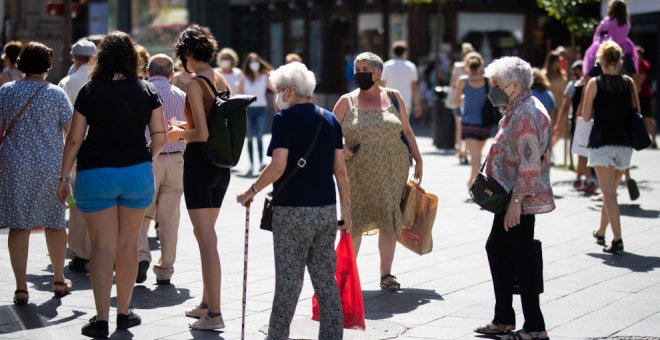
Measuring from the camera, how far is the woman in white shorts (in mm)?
10625

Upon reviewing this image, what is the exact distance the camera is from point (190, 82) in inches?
298

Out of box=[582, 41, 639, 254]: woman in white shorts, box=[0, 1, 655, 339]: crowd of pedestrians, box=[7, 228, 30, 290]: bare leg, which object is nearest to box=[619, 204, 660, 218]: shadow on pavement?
box=[582, 41, 639, 254]: woman in white shorts

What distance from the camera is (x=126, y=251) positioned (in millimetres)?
7465

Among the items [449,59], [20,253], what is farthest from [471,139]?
[449,59]

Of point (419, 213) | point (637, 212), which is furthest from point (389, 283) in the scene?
point (637, 212)

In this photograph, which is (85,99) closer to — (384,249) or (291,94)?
(291,94)

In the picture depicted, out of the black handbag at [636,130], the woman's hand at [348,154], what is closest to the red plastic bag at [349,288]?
the woman's hand at [348,154]

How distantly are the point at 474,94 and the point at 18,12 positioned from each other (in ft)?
91.8

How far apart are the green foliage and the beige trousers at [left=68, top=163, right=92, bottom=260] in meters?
10.7

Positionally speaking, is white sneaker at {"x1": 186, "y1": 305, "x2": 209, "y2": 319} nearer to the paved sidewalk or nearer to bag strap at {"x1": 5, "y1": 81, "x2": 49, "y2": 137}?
the paved sidewalk

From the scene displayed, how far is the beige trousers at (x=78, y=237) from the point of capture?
32.0ft

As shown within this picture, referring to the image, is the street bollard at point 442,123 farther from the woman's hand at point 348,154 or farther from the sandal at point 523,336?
the sandal at point 523,336

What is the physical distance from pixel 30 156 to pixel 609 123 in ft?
17.3

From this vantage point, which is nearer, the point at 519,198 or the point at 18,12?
the point at 519,198
